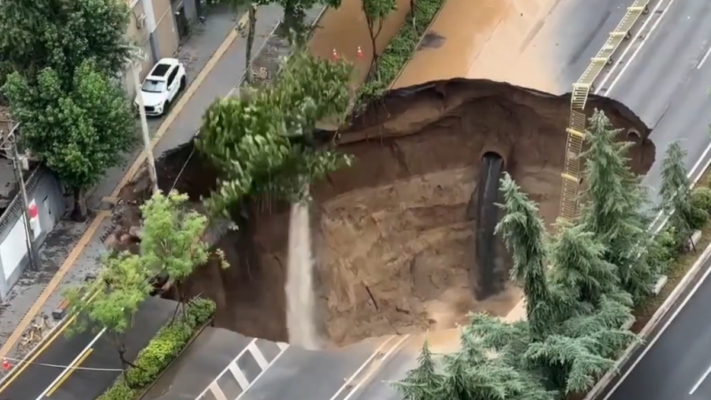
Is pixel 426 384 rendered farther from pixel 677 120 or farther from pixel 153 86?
pixel 153 86

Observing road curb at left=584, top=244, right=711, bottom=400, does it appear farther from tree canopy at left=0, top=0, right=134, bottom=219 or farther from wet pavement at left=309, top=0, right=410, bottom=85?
tree canopy at left=0, top=0, right=134, bottom=219

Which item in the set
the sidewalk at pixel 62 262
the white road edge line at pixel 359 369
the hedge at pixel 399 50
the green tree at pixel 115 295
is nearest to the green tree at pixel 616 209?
the white road edge line at pixel 359 369

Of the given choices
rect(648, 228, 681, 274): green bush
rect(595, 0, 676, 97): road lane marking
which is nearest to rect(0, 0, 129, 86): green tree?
rect(595, 0, 676, 97): road lane marking

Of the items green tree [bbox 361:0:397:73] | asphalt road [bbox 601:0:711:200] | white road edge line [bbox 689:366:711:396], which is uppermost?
asphalt road [bbox 601:0:711:200]

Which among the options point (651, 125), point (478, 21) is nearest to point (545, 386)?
point (651, 125)

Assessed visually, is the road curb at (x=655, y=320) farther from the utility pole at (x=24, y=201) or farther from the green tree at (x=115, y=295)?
the utility pole at (x=24, y=201)

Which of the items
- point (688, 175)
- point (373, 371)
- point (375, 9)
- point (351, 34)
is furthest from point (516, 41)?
point (373, 371)
